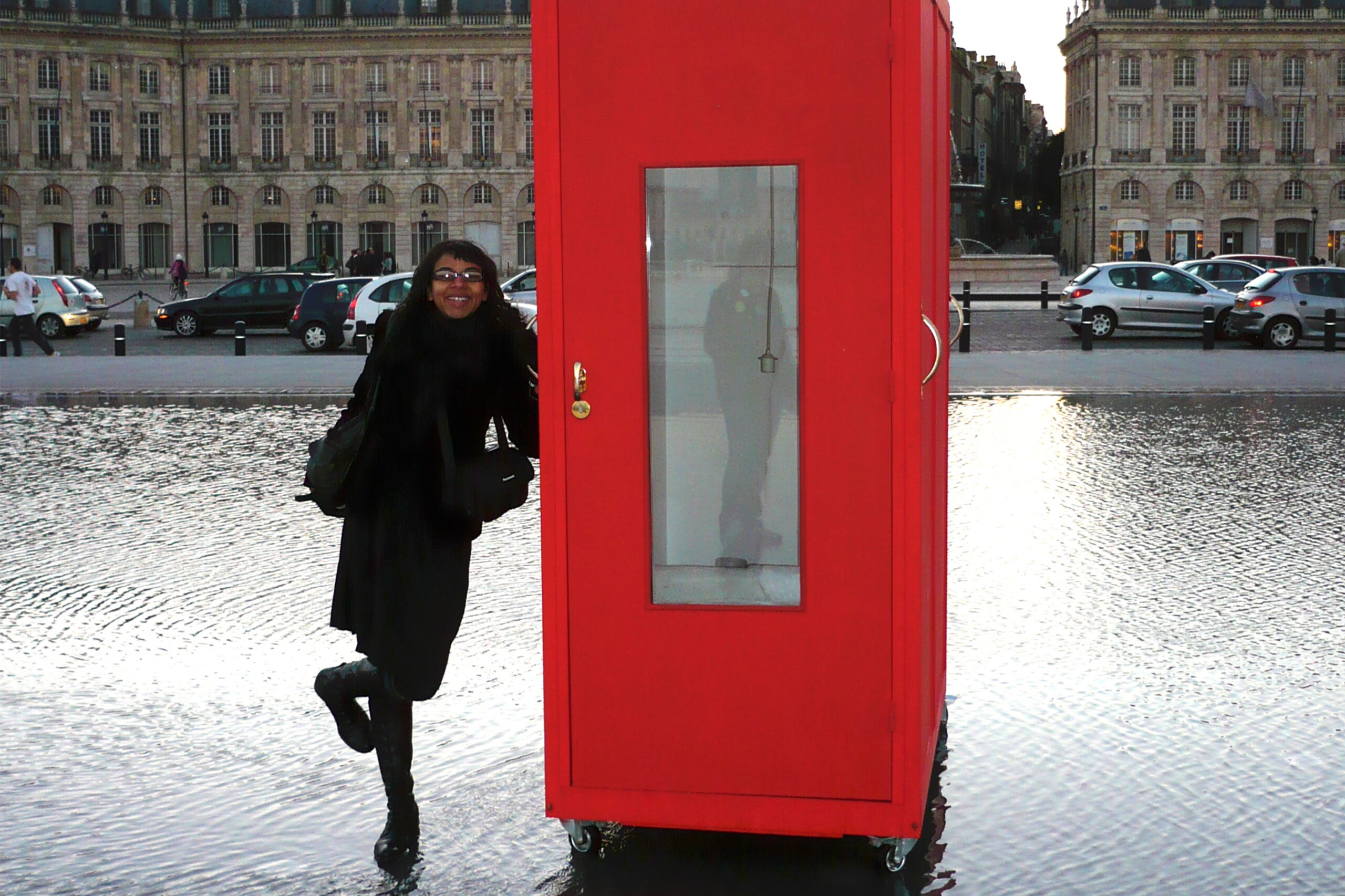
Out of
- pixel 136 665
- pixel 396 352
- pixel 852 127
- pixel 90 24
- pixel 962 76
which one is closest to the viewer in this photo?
pixel 852 127

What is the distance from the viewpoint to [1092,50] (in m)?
80.8

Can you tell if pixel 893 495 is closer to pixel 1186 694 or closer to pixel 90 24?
pixel 1186 694

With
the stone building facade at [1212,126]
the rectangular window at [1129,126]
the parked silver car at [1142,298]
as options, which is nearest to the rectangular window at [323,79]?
the stone building facade at [1212,126]

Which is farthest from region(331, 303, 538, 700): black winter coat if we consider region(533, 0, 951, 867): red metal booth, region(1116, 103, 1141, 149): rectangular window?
region(1116, 103, 1141, 149): rectangular window

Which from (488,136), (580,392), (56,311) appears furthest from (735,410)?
(488,136)

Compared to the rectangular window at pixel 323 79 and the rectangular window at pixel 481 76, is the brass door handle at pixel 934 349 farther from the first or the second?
the rectangular window at pixel 323 79

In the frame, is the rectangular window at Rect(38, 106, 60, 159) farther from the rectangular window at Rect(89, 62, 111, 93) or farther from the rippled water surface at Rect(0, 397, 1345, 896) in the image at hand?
the rippled water surface at Rect(0, 397, 1345, 896)

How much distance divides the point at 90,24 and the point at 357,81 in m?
12.2

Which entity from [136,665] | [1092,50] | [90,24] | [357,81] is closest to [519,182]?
[357,81]

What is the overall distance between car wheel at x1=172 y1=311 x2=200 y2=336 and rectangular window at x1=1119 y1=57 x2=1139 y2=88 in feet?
203

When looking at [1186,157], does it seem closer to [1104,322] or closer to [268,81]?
[268,81]

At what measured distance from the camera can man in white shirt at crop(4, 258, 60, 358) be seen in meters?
20.4

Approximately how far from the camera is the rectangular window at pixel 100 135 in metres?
77.3

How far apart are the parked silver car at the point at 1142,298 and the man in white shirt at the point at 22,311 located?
13596mm
